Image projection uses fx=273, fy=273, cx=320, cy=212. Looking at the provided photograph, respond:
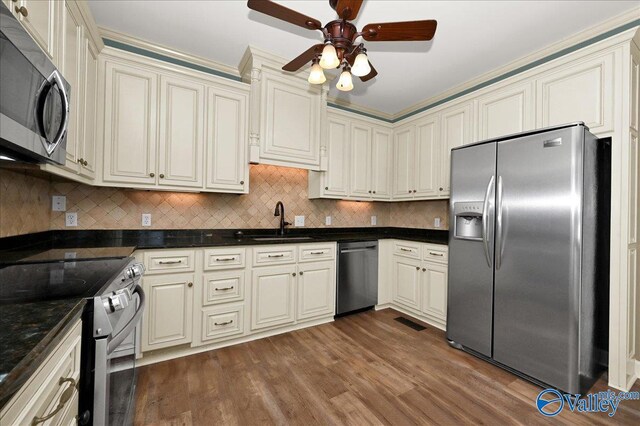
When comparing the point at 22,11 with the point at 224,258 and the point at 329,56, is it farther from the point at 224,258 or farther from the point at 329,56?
the point at 224,258

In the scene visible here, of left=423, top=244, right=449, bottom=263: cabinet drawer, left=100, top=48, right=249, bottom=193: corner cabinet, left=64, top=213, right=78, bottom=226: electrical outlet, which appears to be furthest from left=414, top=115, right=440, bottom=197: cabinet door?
left=64, top=213, right=78, bottom=226: electrical outlet

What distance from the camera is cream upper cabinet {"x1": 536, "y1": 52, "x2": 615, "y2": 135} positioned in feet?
6.31

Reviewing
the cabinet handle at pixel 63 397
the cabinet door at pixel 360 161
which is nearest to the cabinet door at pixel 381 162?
the cabinet door at pixel 360 161

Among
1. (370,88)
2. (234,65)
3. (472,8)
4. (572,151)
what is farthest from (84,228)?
(572,151)

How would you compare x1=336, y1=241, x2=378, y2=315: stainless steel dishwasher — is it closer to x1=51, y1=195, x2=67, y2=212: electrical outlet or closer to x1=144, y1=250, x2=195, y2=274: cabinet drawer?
x1=144, y1=250, x2=195, y2=274: cabinet drawer

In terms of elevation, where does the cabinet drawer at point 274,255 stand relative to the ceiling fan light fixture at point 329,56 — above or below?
below

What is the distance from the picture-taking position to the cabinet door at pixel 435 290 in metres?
2.80

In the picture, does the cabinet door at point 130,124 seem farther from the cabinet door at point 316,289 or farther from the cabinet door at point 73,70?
the cabinet door at point 316,289

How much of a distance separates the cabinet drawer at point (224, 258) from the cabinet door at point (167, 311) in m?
0.18

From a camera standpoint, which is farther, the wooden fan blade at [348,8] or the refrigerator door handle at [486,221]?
the refrigerator door handle at [486,221]

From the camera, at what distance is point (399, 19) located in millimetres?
2059

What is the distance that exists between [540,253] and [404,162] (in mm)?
2023

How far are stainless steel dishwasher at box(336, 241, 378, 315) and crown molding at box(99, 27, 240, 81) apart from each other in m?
2.18
